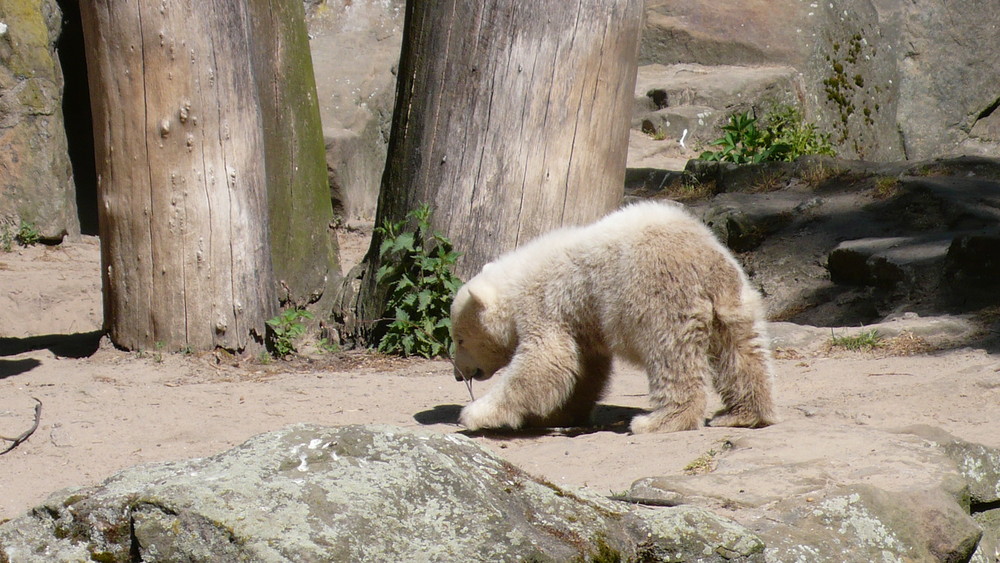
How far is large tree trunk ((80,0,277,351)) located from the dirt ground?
0.32 m

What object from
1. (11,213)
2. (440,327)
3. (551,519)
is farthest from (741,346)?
(11,213)

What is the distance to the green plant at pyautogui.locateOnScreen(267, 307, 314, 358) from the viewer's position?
664cm

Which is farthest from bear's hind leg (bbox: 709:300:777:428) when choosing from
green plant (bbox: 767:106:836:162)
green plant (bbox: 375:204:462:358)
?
green plant (bbox: 767:106:836:162)

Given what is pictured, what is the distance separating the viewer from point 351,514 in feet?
8.11

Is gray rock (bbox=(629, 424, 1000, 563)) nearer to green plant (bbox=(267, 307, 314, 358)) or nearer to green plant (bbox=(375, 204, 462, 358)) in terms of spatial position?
Answer: green plant (bbox=(375, 204, 462, 358))

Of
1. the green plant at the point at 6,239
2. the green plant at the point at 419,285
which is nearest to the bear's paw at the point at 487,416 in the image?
the green plant at the point at 419,285

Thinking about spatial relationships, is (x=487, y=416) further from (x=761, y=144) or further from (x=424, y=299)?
(x=761, y=144)

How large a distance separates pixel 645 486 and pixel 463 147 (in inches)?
150

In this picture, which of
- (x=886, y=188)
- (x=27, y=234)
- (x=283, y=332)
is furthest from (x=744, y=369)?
(x=27, y=234)

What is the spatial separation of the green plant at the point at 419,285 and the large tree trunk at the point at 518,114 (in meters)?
0.13

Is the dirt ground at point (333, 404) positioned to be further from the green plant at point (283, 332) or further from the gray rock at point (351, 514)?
the gray rock at point (351, 514)

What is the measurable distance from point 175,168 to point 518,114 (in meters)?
2.19

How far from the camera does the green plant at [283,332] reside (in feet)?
21.8

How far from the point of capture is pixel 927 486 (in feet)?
11.0
